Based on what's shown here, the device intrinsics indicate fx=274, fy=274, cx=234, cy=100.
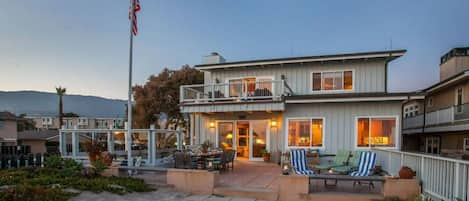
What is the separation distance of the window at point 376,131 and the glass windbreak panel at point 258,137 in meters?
4.25

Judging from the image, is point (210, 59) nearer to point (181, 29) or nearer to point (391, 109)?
point (181, 29)

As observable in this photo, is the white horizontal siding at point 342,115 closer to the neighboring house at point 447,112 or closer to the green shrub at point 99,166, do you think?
the neighboring house at point 447,112

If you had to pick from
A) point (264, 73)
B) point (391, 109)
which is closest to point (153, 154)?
point (264, 73)

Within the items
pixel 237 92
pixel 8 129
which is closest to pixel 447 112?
pixel 237 92

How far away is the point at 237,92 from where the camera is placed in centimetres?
1470

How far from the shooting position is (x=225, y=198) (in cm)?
714

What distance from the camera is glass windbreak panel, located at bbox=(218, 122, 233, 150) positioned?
1409 cm

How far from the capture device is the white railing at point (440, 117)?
1452cm

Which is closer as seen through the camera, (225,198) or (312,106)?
(225,198)

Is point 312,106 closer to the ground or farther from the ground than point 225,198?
farther from the ground

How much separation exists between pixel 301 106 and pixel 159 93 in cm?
1699

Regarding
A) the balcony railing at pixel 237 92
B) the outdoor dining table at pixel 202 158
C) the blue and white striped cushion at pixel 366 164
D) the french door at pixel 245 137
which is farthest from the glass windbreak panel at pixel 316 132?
the outdoor dining table at pixel 202 158

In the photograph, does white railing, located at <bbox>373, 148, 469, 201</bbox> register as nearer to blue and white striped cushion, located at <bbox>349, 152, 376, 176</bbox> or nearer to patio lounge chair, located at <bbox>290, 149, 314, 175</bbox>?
blue and white striped cushion, located at <bbox>349, 152, 376, 176</bbox>

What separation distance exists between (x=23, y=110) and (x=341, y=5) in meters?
93.8
